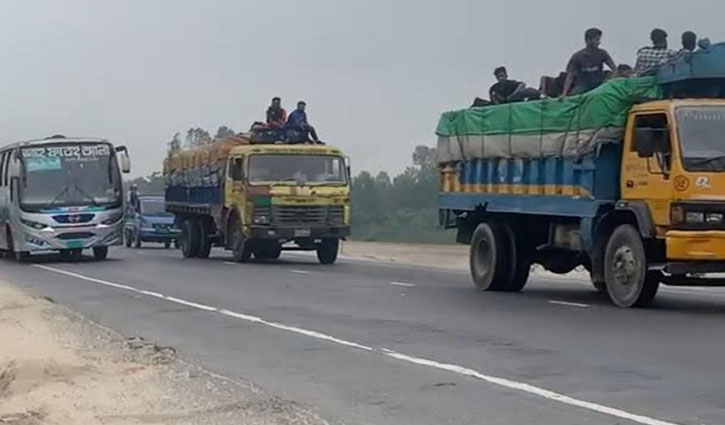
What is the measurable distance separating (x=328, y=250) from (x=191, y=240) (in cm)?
549

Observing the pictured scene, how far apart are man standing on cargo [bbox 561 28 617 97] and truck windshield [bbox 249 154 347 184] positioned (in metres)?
12.8

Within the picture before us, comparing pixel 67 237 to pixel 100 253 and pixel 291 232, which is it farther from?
pixel 291 232

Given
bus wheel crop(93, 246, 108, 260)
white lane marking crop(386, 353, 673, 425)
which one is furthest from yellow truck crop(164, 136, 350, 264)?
white lane marking crop(386, 353, 673, 425)

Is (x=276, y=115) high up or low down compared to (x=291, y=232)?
up

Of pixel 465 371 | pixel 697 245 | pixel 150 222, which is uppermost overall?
pixel 697 245

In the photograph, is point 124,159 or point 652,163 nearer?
point 652,163

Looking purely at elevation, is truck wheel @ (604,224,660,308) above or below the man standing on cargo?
below

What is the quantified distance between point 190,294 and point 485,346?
9.00m

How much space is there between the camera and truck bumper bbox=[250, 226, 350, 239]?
3244cm

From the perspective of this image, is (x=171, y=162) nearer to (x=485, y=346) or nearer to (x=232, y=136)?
(x=232, y=136)

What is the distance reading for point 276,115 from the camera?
34906 mm

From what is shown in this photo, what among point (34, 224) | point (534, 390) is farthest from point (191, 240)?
point (534, 390)

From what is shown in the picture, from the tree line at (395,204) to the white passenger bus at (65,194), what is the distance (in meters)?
18.7

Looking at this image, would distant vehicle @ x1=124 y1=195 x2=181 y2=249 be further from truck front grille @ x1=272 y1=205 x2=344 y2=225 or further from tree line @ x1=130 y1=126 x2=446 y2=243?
truck front grille @ x1=272 y1=205 x2=344 y2=225
